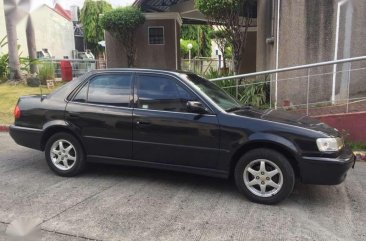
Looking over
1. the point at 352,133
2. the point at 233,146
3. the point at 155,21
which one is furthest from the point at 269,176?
the point at 155,21

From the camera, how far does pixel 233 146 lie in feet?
15.7

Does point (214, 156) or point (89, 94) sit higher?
point (89, 94)

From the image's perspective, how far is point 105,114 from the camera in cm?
539

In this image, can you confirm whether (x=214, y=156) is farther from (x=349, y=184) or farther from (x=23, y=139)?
(x=23, y=139)

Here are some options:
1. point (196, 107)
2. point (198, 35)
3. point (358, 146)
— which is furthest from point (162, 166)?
point (198, 35)

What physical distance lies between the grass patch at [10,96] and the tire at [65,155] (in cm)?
467

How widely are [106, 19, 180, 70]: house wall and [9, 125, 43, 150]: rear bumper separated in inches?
388

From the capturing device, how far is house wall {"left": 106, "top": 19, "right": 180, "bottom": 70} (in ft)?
51.8

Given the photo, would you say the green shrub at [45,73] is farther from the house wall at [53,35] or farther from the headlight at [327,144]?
the headlight at [327,144]

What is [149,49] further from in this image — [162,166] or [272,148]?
[272,148]

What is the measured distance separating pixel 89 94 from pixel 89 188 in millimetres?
1316

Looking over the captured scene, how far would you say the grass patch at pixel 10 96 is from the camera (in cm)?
1030

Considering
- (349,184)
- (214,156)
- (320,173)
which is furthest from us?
(349,184)

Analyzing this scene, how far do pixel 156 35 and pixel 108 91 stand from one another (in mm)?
10896
